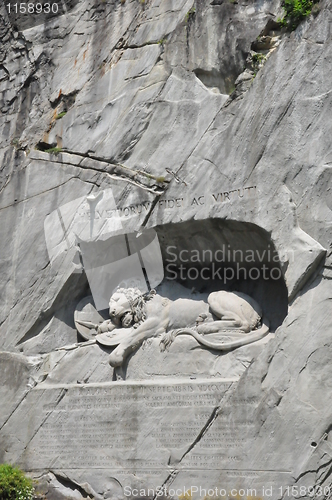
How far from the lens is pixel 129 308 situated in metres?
10.8

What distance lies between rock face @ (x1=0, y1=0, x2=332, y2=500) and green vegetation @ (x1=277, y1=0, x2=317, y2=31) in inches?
5.8

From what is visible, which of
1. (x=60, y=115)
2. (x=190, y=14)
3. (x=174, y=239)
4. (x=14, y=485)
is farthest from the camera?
(x=60, y=115)

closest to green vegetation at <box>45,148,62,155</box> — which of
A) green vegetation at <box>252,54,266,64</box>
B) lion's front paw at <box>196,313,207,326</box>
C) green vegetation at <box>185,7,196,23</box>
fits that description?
green vegetation at <box>185,7,196,23</box>

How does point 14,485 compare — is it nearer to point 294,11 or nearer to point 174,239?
point 174,239

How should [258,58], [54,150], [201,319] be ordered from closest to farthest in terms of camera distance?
[201,319], [258,58], [54,150]

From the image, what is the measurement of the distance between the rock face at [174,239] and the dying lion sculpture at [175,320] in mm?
133

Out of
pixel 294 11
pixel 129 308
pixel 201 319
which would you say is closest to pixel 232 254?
pixel 201 319

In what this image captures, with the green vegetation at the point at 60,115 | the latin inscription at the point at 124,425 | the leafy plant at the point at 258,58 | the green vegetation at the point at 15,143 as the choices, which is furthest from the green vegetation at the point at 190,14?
the latin inscription at the point at 124,425

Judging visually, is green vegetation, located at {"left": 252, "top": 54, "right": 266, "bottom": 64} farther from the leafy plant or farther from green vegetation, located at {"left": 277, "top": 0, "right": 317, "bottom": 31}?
green vegetation, located at {"left": 277, "top": 0, "right": 317, "bottom": 31}

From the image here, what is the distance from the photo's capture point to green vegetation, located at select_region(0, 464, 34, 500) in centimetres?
955

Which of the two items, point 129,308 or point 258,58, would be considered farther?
point 129,308

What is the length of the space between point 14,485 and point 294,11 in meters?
7.07

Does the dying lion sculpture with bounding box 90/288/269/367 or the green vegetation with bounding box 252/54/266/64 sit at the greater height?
the green vegetation with bounding box 252/54/266/64

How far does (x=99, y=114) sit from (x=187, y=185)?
7.17 ft
